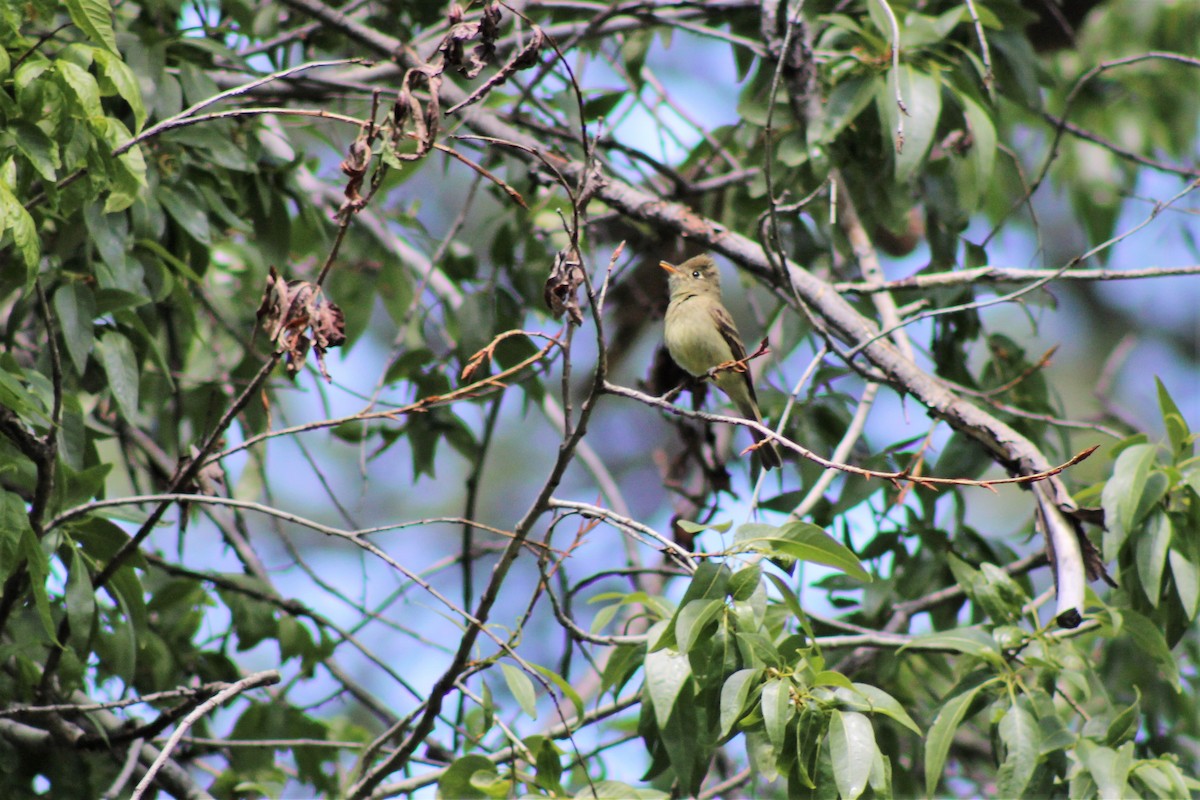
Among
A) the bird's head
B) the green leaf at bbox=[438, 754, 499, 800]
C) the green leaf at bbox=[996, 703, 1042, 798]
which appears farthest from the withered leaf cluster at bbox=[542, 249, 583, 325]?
the bird's head

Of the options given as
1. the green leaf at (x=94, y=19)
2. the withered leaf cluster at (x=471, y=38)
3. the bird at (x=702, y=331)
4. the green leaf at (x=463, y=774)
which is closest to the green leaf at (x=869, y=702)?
the green leaf at (x=463, y=774)

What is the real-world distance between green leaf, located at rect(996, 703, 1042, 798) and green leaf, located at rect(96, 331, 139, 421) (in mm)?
2491

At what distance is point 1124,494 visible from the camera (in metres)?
3.32

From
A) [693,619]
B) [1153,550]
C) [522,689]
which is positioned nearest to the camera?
[693,619]

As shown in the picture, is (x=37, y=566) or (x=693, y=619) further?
(x=37, y=566)

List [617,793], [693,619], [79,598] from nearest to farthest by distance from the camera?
[693,619], [617,793], [79,598]

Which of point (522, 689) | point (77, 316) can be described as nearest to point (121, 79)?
point (77, 316)

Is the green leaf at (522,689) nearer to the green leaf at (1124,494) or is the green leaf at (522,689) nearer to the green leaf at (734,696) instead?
the green leaf at (734,696)

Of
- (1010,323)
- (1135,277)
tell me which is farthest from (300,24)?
(1010,323)

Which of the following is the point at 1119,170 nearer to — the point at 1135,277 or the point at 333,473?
the point at 1135,277

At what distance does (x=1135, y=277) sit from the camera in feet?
11.1

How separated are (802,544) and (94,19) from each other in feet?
6.75

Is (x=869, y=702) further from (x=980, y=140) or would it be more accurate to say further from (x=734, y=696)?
(x=980, y=140)

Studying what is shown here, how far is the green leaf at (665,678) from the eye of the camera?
280cm
